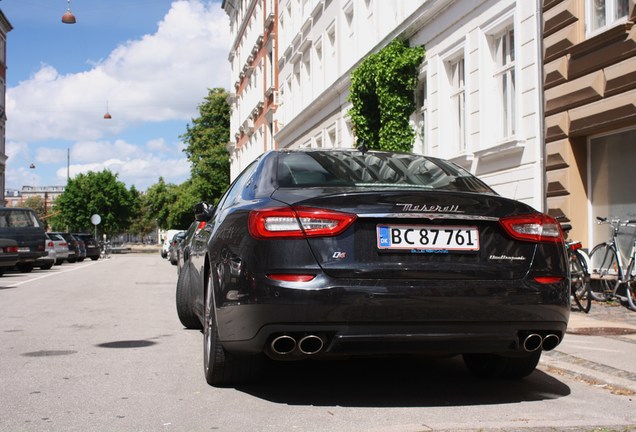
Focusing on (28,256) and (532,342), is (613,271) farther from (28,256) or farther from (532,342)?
(28,256)

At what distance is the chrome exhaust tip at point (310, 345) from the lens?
14.0 ft

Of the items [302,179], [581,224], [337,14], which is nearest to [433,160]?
[302,179]

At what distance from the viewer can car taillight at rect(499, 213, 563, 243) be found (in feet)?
14.8

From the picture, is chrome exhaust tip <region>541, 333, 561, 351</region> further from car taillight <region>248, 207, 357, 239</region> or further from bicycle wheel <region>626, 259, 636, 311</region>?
bicycle wheel <region>626, 259, 636, 311</region>

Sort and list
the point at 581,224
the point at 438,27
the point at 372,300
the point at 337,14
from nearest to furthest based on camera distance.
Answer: the point at 372,300 < the point at 581,224 < the point at 438,27 < the point at 337,14

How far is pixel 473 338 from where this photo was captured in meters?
4.34

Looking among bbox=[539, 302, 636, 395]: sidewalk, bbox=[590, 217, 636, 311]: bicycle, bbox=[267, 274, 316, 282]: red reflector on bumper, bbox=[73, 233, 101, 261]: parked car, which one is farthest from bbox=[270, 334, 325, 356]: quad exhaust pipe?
bbox=[73, 233, 101, 261]: parked car

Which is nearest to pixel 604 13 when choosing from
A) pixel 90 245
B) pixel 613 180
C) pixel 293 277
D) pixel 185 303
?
pixel 613 180

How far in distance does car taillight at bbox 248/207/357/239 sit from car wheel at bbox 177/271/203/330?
10.7ft

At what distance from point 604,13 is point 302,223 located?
29.0 feet

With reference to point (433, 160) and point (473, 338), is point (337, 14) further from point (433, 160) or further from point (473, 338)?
point (473, 338)

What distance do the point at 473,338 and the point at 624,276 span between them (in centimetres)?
654

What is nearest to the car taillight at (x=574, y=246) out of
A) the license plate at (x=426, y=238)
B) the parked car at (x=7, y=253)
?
the license plate at (x=426, y=238)

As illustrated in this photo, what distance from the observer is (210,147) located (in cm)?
7050
